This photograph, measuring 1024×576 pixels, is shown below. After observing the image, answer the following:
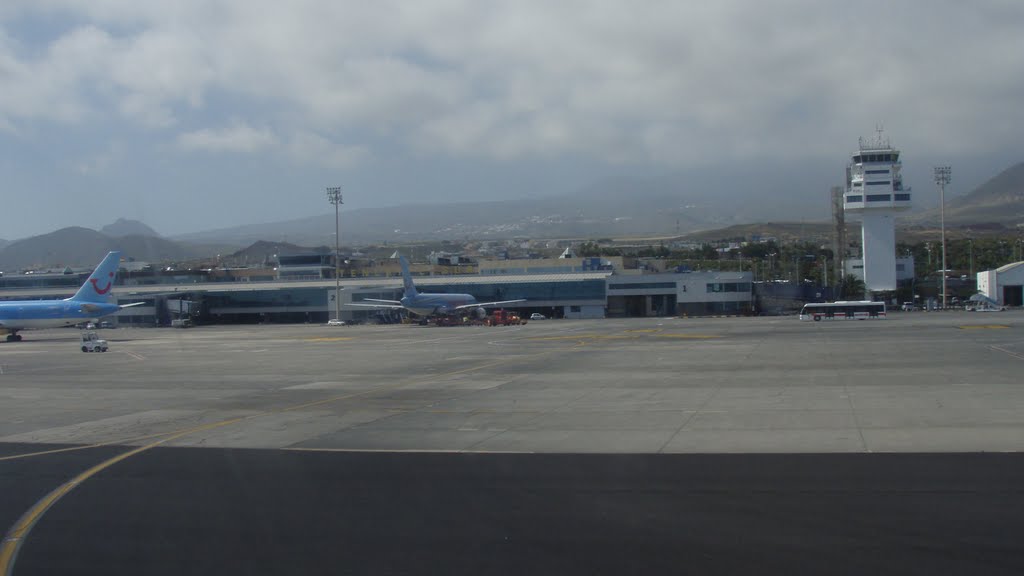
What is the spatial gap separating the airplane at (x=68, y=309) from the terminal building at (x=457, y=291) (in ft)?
115

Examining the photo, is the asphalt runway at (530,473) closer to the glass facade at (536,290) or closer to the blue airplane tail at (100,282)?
the blue airplane tail at (100,282)

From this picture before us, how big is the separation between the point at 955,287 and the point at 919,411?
430 ft

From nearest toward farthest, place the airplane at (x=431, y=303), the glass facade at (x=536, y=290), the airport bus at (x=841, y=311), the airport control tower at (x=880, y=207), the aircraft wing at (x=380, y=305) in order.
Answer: the airport bus at (x=841, y=311), the airplane at (x=431, y=303), the aircraft wing at (x=380, y=305), the glass facade at (x=536, y=290), the airport control tower at (x=880, y=207)

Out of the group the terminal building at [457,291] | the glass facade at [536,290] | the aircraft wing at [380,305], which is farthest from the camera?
the glass facade at [536,290]

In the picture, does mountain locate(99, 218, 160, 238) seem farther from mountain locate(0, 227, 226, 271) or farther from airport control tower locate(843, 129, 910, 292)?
airport control tower locate(843, 129, 910, 292)

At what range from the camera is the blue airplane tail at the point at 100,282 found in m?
69.6

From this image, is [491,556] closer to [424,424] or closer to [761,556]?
[761,556]

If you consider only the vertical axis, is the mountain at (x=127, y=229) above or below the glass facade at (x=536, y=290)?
above

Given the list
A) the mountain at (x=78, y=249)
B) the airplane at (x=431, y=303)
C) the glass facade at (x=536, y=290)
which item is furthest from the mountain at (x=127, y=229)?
the glass facade at (x=536, y=290)

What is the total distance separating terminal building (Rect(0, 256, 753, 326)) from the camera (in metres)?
110

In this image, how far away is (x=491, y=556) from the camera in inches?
360

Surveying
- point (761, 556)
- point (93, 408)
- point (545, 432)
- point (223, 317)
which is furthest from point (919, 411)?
point (223, 317)

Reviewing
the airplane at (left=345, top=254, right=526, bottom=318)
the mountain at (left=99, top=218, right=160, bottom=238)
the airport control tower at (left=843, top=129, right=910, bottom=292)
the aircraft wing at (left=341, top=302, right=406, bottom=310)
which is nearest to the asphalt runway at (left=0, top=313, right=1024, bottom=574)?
the mountain at (left=99, top=218, right=160, bottom=238)

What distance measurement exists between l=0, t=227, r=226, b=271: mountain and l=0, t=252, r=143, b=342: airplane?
3.79 meters
